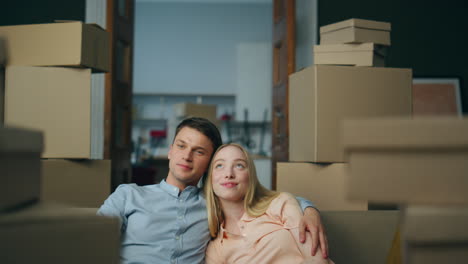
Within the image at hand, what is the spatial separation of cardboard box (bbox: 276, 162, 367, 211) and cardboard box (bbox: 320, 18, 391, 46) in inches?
29.6

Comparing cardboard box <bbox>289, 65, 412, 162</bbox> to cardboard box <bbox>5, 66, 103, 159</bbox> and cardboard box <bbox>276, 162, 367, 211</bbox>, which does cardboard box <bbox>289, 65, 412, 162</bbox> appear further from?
cardboard box <bbox>5, 66, 103, 159</bbox>

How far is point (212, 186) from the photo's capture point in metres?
1.70

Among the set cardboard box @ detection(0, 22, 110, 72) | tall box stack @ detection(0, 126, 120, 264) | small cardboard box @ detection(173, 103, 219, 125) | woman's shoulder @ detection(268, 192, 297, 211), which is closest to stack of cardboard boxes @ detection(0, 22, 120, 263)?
cardboard box @ detection(0, 22, 110, 72)

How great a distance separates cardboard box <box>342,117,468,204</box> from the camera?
2.15ft

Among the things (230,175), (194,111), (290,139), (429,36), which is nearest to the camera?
(230,175)

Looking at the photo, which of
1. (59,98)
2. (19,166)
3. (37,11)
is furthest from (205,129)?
(37,11)

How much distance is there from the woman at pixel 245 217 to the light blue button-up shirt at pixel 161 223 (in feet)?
0.18

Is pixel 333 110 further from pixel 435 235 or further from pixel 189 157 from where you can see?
pixel 435 235

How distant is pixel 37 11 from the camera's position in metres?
3.58

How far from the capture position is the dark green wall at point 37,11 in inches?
140

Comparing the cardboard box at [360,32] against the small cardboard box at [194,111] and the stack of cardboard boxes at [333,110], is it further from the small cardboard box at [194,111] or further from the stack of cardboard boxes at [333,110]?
the small cardboard box at [194,111]

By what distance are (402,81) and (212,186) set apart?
117 cm

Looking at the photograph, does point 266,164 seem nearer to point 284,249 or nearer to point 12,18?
point 12,18

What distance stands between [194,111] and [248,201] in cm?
367
